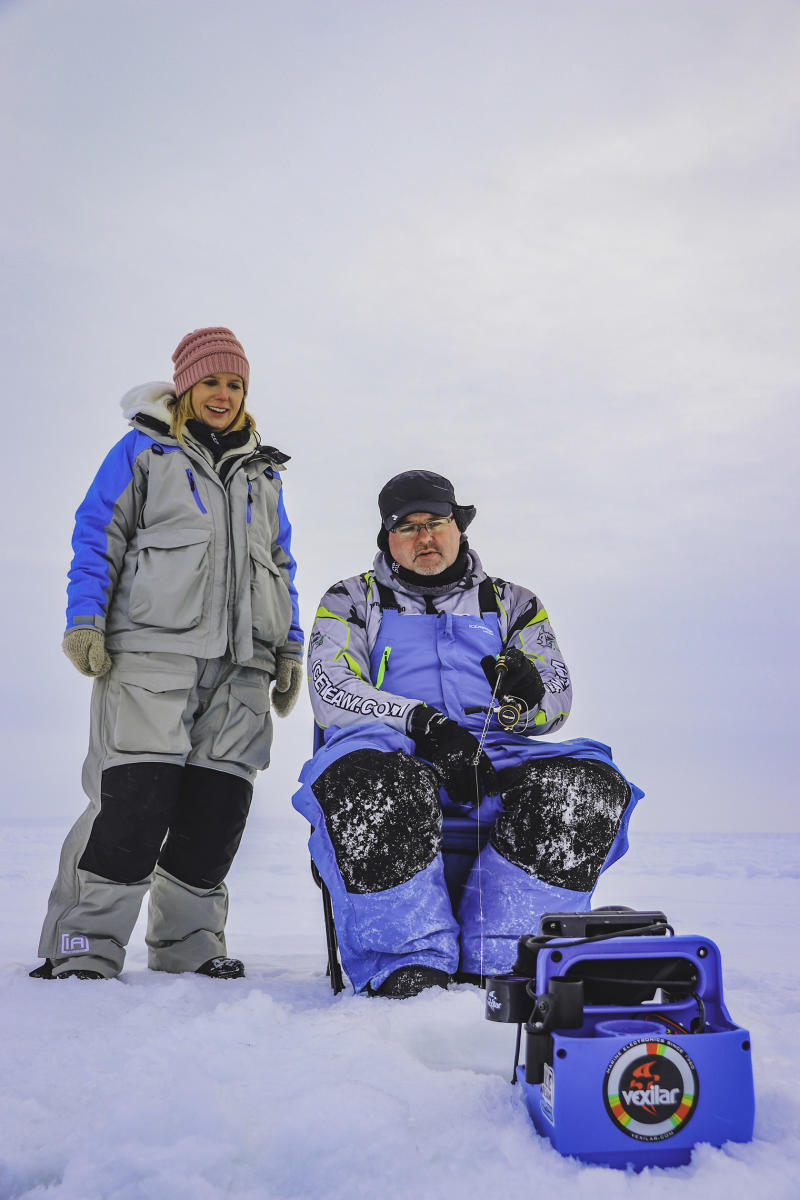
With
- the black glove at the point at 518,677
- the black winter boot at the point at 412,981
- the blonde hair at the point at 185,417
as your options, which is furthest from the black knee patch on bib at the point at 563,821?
the blonde hair at the point at 185,417

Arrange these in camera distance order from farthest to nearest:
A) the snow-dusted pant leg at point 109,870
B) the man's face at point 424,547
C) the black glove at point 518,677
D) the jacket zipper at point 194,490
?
the jacket zipper at point 194,490
the man's face at point 424,547
the snow-dusted pant leg at point 109,870
the black glove at point 518,677

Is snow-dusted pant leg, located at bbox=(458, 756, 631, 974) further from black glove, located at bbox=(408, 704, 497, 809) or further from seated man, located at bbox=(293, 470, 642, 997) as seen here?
black glove, located at bbox=(408, 704, 497, 809)

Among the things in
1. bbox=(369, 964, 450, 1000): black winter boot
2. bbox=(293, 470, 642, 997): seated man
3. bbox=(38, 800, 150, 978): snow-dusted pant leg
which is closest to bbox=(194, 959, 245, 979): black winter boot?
bbox=(38, 800, 150, 978): snow-dusted pant leg

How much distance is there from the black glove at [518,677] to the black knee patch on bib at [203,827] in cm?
104

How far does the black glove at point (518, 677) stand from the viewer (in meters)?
2.65

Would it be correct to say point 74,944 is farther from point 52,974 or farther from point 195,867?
point 195,867

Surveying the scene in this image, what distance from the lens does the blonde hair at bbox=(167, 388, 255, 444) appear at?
321 cm

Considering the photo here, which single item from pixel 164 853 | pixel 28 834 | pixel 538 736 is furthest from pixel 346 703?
pixel 28 834

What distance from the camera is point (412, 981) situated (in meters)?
2.25

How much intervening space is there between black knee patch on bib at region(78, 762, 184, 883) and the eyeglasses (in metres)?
1.10

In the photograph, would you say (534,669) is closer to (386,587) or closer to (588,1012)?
(386,587)

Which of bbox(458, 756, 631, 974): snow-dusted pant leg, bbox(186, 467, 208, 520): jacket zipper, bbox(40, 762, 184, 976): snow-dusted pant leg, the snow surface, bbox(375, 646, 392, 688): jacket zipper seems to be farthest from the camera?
bbox(186, 467, 208, 520): jacket zipper

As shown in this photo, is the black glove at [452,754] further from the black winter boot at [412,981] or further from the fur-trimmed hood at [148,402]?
the fur-trimmed hood at [148,402]

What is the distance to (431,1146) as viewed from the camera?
51.9 inches
